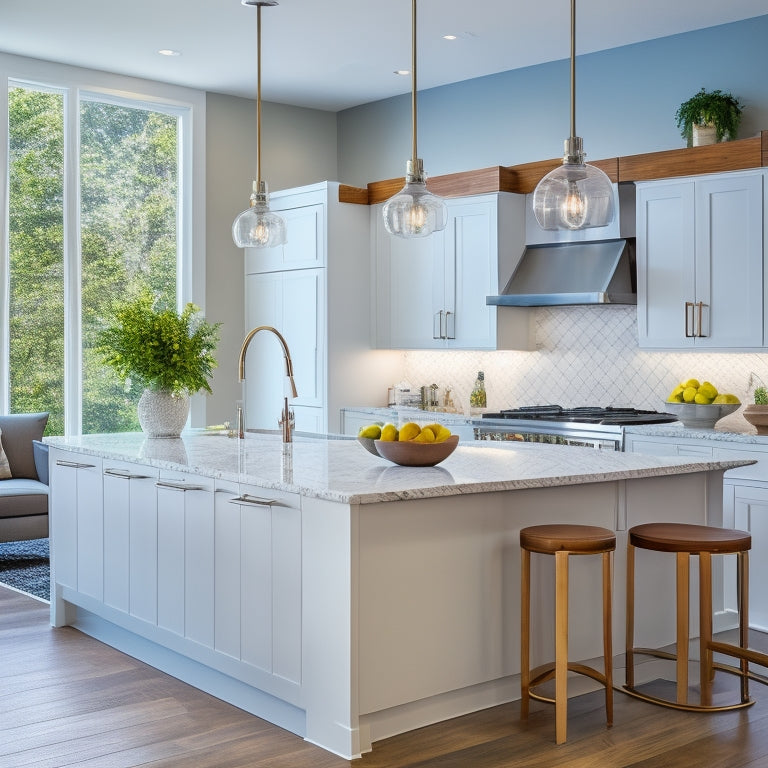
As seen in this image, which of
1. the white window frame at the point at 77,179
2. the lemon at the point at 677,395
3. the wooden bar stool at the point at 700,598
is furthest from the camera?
the white window frame at the point at 77,179

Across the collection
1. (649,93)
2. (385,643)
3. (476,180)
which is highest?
(649,93)

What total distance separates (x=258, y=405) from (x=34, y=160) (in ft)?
7.44

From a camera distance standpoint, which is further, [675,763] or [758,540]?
[758,540]

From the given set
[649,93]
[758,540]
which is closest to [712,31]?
[649,93]

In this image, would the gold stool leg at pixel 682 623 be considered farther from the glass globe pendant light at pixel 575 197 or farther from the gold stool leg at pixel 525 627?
the glass globe pendant light at pixel 575 197

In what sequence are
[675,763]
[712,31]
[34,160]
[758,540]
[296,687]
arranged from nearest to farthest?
1. [675,763]
2. [296,687]
3. [758,540]
4. [712,31]
5. [34,160]

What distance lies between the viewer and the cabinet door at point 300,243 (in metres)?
7.14

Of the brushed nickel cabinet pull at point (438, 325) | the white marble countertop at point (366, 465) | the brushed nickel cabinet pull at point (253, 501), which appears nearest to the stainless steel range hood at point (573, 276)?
the brushed nickel cabinet pull at point (438, 325)

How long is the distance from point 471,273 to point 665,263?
4.48 ft

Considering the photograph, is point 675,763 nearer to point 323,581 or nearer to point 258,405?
point 323,581

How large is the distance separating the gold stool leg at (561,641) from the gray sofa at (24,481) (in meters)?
3.87

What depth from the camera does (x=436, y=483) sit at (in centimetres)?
332

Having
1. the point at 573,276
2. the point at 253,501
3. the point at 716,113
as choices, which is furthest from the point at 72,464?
the point at 716,113

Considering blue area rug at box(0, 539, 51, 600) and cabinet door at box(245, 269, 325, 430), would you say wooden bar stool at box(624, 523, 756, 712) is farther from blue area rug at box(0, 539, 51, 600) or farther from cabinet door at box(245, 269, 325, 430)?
cabinet door at box(245, 269, 325, 430)
